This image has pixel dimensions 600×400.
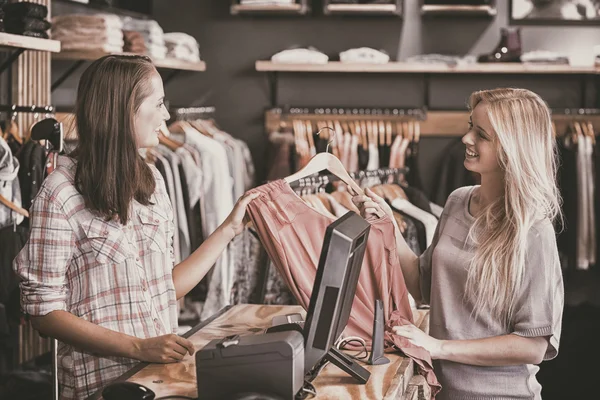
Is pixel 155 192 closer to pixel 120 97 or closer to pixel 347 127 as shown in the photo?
pixel 120 97

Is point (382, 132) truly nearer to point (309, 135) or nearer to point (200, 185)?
point (309, 135)

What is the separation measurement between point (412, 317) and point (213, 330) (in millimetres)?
611

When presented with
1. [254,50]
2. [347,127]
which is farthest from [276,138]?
[254,50]

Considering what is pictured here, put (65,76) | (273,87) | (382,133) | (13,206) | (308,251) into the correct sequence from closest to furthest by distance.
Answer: (308,251), (13,206), (65,76), (382,133), (273,87)

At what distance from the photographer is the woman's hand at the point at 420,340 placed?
2.27 m

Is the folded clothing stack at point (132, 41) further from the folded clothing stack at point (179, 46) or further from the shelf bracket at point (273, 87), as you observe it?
the shelf bracket at point (273, 87)

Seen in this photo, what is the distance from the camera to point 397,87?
5.83m

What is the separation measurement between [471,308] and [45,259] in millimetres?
1192

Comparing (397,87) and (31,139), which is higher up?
(397,87)

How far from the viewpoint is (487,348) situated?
230 centimetres

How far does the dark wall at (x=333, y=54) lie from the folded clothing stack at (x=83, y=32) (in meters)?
1.60

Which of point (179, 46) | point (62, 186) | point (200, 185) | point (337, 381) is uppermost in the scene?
point (179, 46)

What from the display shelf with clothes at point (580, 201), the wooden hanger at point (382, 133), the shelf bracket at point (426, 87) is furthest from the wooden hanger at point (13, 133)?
the display shelf with clothes at point (580, 201)

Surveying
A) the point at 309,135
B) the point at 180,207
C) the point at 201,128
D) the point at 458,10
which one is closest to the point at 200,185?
the point at 180,207
